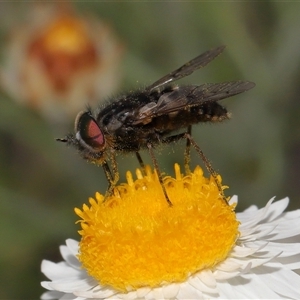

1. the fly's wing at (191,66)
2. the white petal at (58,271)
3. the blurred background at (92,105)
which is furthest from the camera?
the blurred background at (92,105)

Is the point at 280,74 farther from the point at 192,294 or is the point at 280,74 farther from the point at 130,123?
the point at 192,294

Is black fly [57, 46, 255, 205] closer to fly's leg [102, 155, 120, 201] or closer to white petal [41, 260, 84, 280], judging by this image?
fly's leg [102, 155, 120, 201]

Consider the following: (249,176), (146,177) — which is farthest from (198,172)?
(249,176)

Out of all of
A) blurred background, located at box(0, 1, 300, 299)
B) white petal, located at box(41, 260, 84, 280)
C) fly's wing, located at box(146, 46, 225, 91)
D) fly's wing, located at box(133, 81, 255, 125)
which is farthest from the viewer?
blurred background, located at box(0, 1, 300, 299)

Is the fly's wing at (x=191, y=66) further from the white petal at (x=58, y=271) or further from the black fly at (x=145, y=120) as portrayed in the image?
the white petal at (x=58, y=271)

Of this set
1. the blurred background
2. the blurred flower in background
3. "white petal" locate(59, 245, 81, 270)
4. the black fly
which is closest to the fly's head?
the black fly

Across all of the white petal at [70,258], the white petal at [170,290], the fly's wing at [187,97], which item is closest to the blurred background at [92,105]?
the white petal at [70,258]
